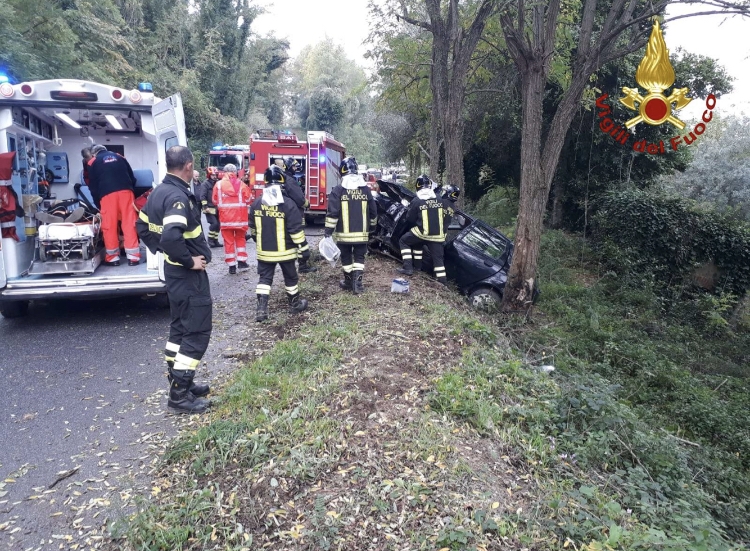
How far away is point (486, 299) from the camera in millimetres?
9031

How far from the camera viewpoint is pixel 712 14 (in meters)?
6.98

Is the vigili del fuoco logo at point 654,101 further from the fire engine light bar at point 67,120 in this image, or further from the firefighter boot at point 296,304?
the fire engine light bar at point 67,120

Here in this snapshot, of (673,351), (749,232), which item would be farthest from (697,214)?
(673,351)

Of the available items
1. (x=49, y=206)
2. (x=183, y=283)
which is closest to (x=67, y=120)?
(x=49, y=206)

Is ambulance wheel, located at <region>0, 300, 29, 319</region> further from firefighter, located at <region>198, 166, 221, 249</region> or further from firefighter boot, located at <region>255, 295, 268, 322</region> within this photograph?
firefighter, located at <region>198, 166, 221, 249</region>

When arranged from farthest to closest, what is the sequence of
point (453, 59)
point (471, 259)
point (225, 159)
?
point (225, 159) → point (453, 59) → point (471, 259)

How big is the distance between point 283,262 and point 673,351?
6.82m

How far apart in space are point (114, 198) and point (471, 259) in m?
5.66

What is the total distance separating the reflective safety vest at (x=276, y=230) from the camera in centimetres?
681

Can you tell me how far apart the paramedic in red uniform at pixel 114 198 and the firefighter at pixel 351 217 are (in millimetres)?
2713

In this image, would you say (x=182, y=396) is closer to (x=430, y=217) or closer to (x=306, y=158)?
(x=430, y=217)

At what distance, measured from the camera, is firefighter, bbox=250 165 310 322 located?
22.4ft

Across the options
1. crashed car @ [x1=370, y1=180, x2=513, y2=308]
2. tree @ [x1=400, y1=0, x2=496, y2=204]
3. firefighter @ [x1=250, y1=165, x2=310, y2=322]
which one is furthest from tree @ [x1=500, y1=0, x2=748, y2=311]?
firefighter @ [x1=250, y1=165, x2=310, y2=322]

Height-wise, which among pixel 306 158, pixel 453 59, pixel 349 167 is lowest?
pixel 349 167
